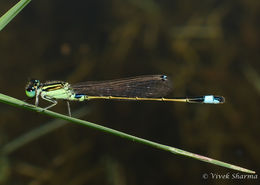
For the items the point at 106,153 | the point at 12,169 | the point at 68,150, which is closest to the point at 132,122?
the point at 106,153

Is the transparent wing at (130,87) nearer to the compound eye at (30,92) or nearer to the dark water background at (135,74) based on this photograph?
the compound eye at (30,92)

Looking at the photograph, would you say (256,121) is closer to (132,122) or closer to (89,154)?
(132,122)

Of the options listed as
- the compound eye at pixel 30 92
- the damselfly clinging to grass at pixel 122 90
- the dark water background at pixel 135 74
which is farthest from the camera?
Answer: the dark water background at pixel 135 74

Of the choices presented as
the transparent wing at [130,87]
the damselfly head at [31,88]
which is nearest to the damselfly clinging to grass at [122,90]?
the transparent wing at [130,87]

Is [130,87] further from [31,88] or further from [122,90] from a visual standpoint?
→ [31,88]

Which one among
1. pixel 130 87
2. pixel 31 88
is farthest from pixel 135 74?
pixel 31 88
